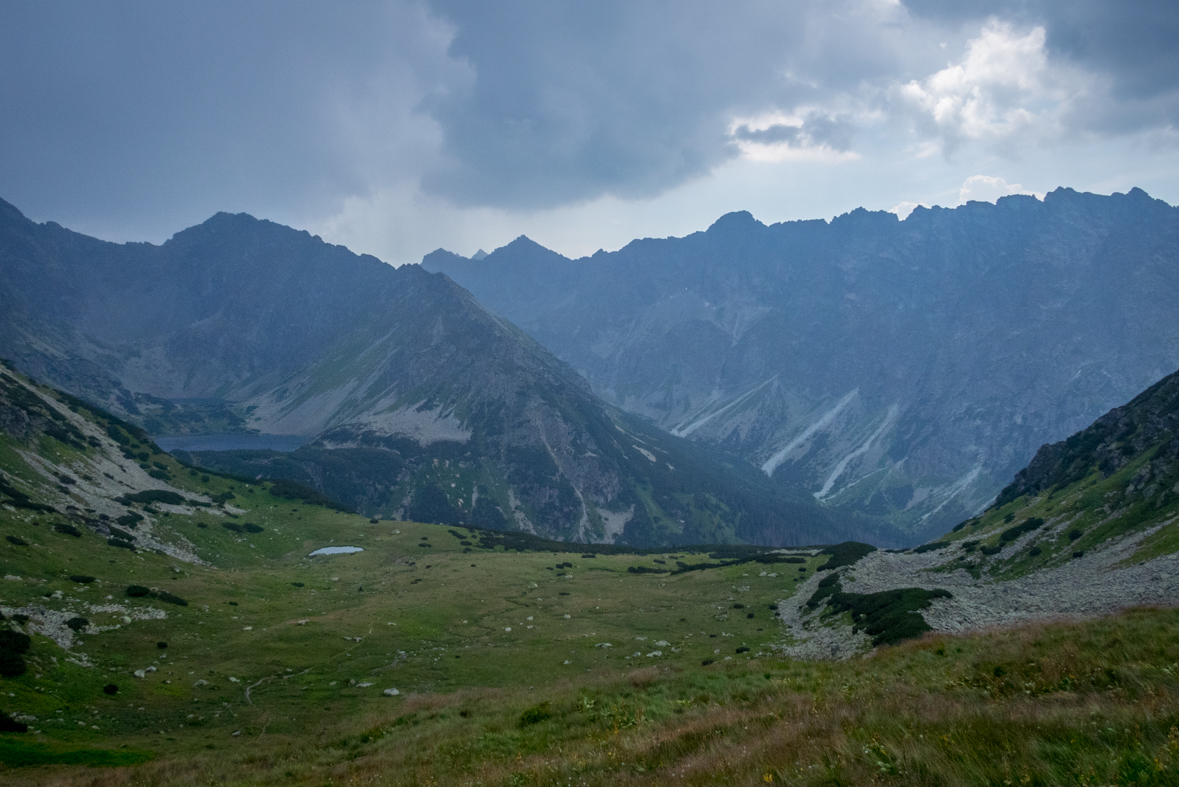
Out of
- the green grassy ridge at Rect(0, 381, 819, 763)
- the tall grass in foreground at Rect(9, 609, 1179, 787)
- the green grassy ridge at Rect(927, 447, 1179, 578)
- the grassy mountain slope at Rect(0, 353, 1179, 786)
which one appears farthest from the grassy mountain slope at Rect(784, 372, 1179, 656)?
the tall grass in foreground at Rect(9, 609, 1179, 787)

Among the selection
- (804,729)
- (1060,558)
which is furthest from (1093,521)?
(804,729)

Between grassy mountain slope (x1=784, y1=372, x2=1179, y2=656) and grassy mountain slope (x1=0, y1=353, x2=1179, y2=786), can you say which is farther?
grassy mountain slope (x1=784, y1=372, x2=1179, y2=656)

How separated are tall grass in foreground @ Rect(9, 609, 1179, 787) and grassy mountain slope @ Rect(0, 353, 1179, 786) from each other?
89 millimetres

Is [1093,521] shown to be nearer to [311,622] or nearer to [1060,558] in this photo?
[1060,558]

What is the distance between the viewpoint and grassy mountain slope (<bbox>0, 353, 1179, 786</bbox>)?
10.6 metres

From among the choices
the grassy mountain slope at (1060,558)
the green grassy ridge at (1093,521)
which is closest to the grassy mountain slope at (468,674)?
the grassy mountain slope at (1060,558)

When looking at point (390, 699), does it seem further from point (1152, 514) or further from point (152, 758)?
point (1152, 514)

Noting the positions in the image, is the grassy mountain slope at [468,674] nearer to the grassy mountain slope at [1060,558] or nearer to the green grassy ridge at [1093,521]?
the grassy mountain slope at [1060,558]

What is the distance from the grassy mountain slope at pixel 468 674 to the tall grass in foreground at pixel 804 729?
0.29ft

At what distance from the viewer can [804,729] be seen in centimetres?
1258

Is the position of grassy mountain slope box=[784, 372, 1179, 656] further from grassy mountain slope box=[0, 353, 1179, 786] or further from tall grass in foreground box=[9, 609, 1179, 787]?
tall grass in foreground box=[9, 609, 1179, 787]

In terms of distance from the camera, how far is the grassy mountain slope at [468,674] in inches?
416

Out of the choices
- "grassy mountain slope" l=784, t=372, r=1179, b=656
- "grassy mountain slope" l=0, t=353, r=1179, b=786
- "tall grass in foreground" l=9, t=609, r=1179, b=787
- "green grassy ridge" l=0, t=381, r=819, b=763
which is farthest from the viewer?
"grassy mountain slope" l=784, t=372, r=1179, b=656

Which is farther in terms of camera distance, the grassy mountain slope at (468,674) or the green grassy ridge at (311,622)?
the green grassy ridge at (311,622)
